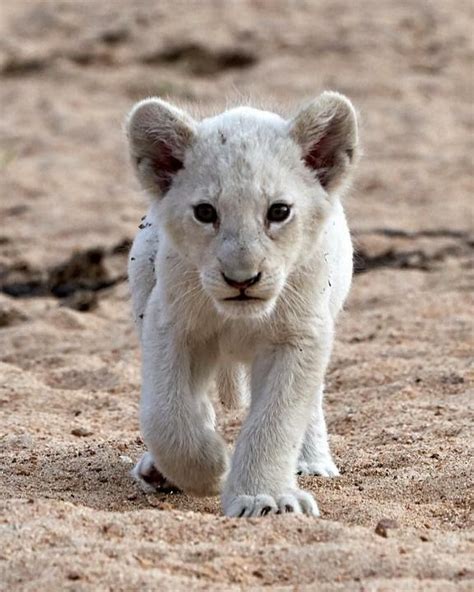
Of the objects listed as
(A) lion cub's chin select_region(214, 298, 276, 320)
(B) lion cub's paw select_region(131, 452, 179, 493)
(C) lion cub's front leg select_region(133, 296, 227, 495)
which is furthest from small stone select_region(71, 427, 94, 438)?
(A) lion cub's chin select_region(214, 298, 276, 320)

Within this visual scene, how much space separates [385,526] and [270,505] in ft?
1.57

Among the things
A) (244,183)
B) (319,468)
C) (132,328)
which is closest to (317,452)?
(319,468)

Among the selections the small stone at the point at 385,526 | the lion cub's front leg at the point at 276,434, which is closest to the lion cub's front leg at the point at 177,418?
the lion cub's front leg at the point at 276,434

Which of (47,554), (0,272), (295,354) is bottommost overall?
(0,272)

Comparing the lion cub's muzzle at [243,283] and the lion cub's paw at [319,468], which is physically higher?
the lion cub's muzzle at [243,283]

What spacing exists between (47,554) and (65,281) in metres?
6.26

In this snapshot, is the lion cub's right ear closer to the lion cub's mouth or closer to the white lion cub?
the white lion cub

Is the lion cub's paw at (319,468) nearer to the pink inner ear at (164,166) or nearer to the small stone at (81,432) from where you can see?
the small stone at (81,432)

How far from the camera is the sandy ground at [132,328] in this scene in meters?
4.73

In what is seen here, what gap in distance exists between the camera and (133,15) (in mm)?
19453

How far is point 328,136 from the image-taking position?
5840mm

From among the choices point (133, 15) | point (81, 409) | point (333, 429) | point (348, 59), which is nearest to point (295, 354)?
point (333, 429)

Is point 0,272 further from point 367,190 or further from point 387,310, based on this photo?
point 367,190

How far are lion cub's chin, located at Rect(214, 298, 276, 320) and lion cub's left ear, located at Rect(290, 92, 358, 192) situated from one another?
0.70 metres
